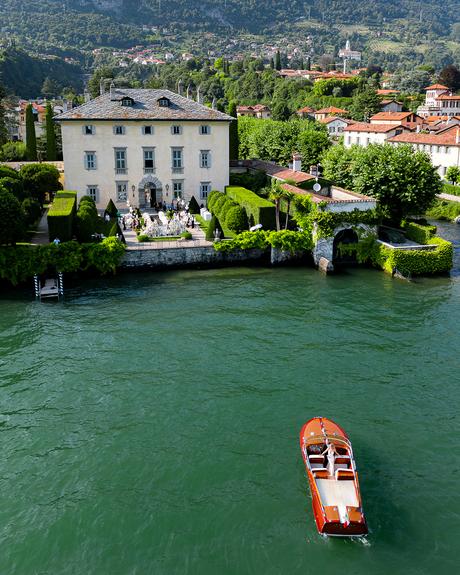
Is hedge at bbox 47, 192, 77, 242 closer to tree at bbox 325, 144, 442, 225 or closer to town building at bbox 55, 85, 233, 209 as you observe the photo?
town building at bbox 55, 85, 233, 209

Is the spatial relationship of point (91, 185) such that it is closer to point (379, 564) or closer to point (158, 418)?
point (158, 418)

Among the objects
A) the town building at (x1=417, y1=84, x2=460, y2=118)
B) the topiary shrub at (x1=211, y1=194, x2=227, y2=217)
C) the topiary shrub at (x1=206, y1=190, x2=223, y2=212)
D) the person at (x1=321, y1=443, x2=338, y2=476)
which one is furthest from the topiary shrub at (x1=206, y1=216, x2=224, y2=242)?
the town building at (x1=417, y1=84, x2=460, y2=118)

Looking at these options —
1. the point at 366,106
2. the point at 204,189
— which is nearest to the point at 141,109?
the point at 204,189

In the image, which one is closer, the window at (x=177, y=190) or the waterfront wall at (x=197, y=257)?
the waterfront wall at (x=197, y=257)

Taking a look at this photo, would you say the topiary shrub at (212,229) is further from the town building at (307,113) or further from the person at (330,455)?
the town building at (307,113)

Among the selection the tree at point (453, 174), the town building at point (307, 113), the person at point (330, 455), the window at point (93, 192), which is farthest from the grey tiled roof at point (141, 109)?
the town building at point (307, 113)

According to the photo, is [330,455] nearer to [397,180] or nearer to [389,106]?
[397,180]
